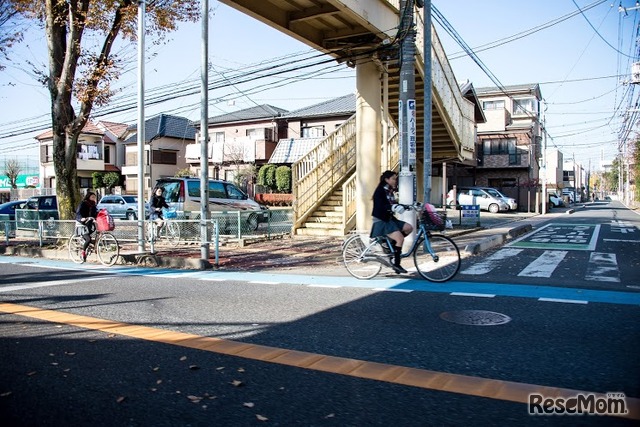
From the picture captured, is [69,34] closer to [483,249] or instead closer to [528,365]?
[483,249]

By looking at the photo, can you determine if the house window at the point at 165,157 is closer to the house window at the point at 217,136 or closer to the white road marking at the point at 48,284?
the house window at the point at 217,136

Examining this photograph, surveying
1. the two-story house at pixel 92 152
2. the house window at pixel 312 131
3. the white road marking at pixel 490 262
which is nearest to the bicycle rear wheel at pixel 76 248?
the white road marking at pixel 490 262

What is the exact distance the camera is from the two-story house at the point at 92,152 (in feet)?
148

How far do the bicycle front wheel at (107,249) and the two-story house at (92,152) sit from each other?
36817 mm

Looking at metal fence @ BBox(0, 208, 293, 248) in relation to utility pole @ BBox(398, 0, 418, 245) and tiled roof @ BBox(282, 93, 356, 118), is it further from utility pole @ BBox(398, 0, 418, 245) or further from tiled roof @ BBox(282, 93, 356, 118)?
tiled roof @ BBox(282, 93, 356, 118)

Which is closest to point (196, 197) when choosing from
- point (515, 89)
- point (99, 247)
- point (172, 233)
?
point (172, 233)

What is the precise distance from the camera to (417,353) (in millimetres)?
4355

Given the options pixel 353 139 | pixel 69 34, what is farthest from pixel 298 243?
pixel 69 34

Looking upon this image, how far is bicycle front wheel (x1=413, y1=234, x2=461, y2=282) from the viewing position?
312 inches

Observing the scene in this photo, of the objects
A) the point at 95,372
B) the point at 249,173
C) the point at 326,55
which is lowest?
the point at 95,372

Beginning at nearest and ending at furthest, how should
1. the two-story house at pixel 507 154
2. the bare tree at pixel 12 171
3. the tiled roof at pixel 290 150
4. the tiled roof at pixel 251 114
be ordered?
1. the tiled roof at pixel 290 150
2. the tiled roof at pixel 251 114
3. the two-story house at pixel 507 154
4. the bare tree at pixel 12 171

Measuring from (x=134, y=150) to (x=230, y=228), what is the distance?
112 ft

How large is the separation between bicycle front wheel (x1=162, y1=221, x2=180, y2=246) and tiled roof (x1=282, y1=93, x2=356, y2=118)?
2098cm

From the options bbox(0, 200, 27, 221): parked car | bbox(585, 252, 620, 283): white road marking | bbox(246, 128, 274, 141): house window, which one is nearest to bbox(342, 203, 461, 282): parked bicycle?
bbox(585, 252, 620, 283): white road marking
